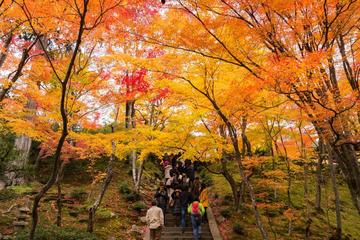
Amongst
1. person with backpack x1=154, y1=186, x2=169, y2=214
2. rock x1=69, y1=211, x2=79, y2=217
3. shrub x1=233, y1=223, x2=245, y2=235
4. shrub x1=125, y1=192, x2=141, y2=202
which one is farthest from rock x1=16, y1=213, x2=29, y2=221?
shrub x1=233, y1=223, x2=245, y2=235

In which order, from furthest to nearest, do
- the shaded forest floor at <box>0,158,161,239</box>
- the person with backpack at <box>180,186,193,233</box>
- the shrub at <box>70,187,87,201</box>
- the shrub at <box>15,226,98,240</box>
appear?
the shrub at <box>70,187,87,201</box> → the person with backpack at <box>180,186,193,233</box> → the shaded forest floor at <box>0,158,161,239</box> → the shrub at <box>15,226,98,240</box>

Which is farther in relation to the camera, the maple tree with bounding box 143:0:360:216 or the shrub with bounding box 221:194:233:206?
the shrub with bounding box 221:194:233:206

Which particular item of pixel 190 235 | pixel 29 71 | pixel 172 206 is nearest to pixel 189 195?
pixel 190 235

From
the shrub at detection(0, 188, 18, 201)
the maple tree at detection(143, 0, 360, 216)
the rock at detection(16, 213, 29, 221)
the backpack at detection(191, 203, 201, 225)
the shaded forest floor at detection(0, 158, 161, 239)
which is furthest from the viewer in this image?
the shaded forest floor at detection(0, 158, 161, 239)

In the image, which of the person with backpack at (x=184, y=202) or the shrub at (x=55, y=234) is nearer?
the shrub at (x=55, y=234)

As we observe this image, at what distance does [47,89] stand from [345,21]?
1120 centimetres

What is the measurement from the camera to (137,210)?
15.7m

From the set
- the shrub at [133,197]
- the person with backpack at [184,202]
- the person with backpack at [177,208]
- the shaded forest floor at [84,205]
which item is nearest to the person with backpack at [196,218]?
the person with backpack at [184,202]

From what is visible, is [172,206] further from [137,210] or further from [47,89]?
[47,89]

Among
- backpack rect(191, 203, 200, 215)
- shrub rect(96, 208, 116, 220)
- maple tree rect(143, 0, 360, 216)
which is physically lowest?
shrub rect(96, 208, 116, 220)

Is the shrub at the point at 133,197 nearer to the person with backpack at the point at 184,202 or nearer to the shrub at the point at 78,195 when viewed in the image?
the shrub at the point at 78,195

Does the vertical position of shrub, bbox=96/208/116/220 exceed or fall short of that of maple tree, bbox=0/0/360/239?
it falls short

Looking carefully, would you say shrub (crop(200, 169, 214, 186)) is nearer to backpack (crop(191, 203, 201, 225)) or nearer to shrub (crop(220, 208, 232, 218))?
shrub (crop(220, 208, 232, 218))

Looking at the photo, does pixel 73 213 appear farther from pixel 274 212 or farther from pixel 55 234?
pixel 274 212
